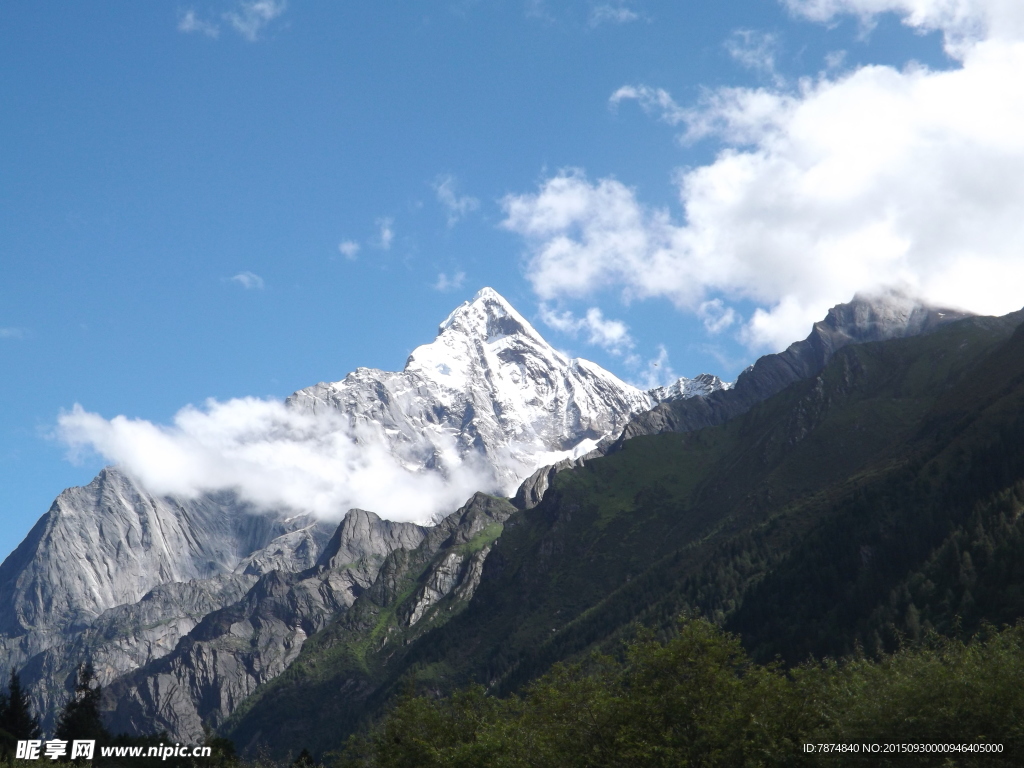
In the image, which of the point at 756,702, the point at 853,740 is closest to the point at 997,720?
the point at 853,740

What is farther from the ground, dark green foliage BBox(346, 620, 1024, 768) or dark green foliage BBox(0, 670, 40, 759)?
dark green foliage BBox(0, 670, 40, 759)

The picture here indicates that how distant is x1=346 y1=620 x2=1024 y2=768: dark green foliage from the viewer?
2761 inches

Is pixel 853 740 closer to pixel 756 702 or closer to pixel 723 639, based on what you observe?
pixel 756 702

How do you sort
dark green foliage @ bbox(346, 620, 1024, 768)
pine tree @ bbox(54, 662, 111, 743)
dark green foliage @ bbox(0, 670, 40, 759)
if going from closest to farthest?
1. dark green foliage @ bbox(346, 620, 1024, 768)
2. dark green foliage @ bbox(0, 670, 40, 759)
3. pine tree @ bbox(54, 662, 111, 743)

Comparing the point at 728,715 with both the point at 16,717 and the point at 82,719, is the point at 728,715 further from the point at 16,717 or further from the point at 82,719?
the point at 82,719

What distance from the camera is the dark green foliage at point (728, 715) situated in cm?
7012

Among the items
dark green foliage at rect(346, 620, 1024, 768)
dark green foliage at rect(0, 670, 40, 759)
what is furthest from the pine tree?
dark green foliage at rect(346, 620, 1024, 768)

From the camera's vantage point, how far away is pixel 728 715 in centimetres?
7806

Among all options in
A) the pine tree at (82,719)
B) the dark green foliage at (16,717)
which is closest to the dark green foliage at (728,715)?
the dark green foliage at (16,717)

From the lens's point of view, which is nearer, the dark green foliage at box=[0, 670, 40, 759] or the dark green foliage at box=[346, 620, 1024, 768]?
the dark green foliage at box=[346, 620, 1024, 768]

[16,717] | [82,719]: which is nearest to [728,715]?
[16,717]

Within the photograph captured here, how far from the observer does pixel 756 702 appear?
79.7m

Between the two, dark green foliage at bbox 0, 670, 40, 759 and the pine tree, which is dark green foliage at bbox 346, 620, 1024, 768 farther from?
the pine tree

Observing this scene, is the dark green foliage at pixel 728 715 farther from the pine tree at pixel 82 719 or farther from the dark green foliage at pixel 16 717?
the pine tree at pixel 82 719
